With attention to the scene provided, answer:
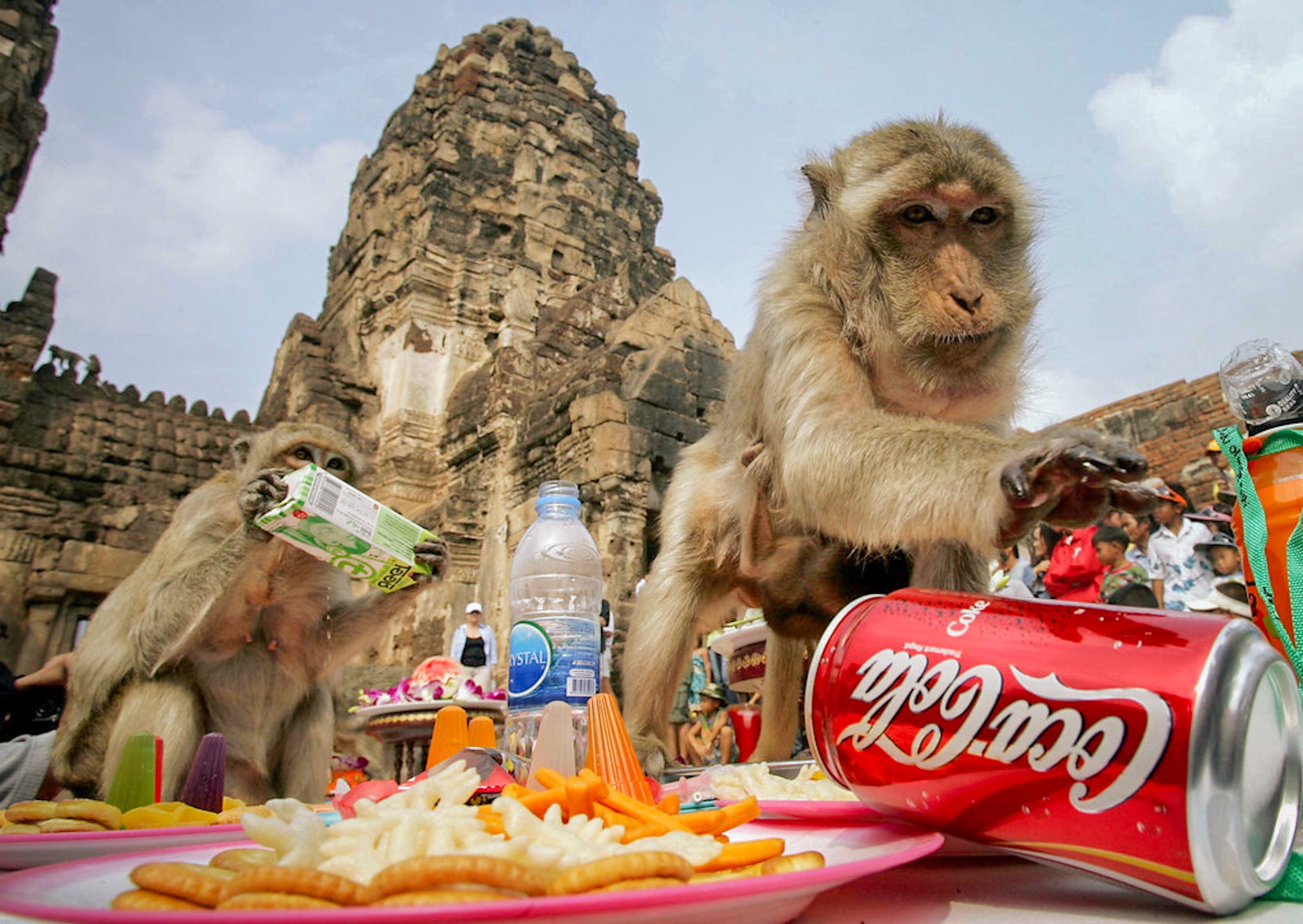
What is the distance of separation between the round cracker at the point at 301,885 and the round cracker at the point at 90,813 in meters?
0.77

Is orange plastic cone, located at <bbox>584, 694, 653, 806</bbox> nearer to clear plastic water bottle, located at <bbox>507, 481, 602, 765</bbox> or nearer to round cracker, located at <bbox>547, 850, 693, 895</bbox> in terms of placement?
clear plastic water bottle, located at <bbox>507, 481, 602, 765</bbox>

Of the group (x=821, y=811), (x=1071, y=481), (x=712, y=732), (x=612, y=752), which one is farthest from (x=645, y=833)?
(x=712, y=732)

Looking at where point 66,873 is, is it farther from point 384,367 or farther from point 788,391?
point 384,367

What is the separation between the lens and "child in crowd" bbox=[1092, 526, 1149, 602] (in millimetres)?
5055

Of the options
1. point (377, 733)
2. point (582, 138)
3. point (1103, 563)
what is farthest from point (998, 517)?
point (582, 138)

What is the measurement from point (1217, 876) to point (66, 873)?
1047 millimetres

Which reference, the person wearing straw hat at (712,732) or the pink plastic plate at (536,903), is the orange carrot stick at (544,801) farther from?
the person wearing straw hat at (712,732)

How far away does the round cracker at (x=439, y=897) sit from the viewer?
0.54 meters

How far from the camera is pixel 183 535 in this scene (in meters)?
2.83

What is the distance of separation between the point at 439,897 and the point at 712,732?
6428mm

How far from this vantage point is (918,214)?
1833 mm

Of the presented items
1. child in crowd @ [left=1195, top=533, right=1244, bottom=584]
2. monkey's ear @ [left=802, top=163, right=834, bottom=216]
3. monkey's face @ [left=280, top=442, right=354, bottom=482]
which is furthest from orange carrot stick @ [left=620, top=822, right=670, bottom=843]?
child in crowd @ [left=1195, top=533, right=1244, bottom=584]

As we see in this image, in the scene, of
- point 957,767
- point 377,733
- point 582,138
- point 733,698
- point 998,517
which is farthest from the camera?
point 582,138

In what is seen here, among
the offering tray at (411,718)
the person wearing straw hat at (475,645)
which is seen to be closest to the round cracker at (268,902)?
the offering tray at (411,718)
